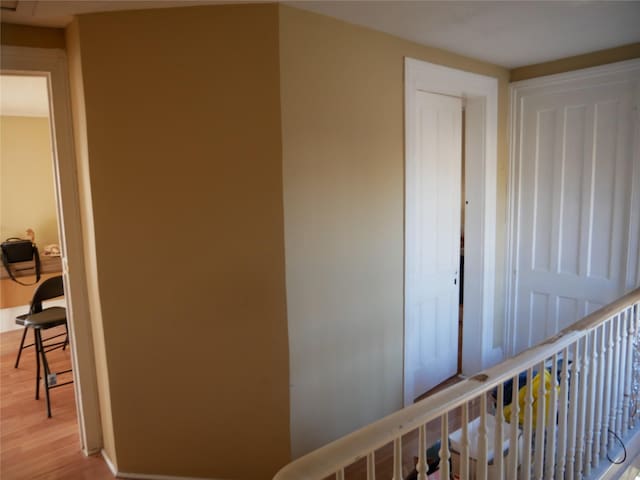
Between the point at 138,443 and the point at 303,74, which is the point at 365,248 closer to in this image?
the point at 303,74

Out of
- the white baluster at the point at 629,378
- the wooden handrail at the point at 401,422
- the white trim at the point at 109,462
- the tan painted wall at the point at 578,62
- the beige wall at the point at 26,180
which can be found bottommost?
the white trim at the point at 109,462

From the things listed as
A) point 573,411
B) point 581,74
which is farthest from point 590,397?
point 581,74

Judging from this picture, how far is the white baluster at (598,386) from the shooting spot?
1.96 meters

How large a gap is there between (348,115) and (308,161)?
0.38 m

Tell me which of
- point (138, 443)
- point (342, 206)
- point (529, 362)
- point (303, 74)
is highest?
point (303, 74)

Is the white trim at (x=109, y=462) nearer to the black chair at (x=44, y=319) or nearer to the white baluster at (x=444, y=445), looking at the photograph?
the black chair at (x=44, y=319)

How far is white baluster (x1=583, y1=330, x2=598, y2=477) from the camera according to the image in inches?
75.8

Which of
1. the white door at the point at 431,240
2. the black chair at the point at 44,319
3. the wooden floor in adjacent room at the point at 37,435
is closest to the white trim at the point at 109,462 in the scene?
the wooden floor in adjacent room at the point at 37,435

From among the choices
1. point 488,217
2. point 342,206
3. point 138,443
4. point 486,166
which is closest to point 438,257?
point 488,217

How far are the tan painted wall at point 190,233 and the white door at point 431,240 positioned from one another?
101cm

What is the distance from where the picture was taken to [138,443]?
7.65 feet

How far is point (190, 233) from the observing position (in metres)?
2.17

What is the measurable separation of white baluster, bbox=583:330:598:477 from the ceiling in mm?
1586

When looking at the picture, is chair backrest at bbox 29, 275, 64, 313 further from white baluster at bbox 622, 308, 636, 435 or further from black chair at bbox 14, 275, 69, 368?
white baluster at bbox 622, 308, 636, 435
